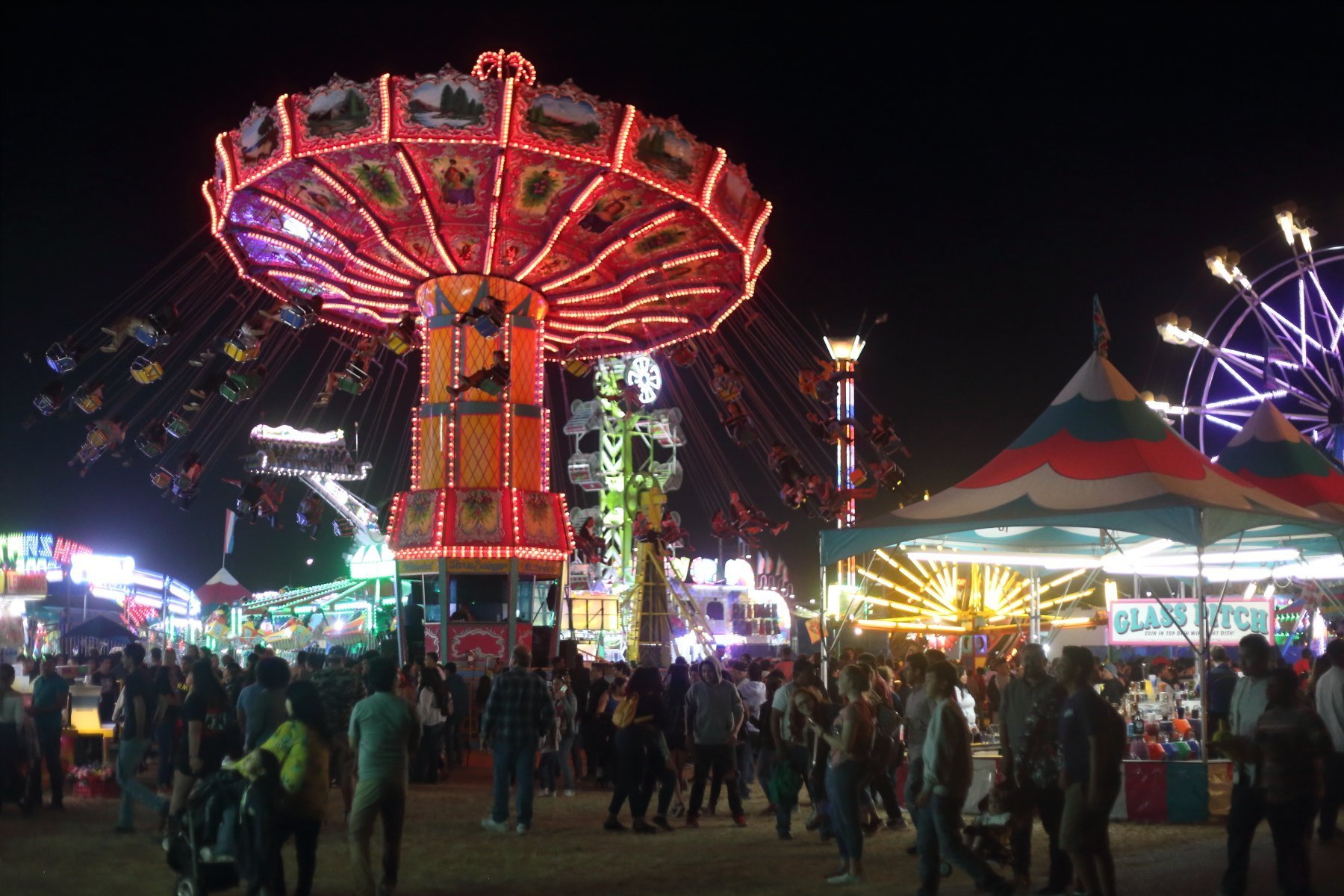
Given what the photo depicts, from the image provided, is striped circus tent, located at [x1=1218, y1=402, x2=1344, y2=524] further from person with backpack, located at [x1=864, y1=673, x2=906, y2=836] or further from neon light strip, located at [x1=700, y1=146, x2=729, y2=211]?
A: neon light strip, located at [x1=700, y1=146, x2=729, y2=211]

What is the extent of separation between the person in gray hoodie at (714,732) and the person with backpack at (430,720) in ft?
16.3

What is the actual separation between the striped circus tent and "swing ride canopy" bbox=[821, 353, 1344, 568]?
47.1 inches

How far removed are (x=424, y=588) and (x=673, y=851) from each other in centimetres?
1609

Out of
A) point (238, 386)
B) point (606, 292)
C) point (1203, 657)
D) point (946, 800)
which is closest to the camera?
point (946, 800)

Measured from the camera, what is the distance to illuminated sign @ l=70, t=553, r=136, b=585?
6034 centimetres

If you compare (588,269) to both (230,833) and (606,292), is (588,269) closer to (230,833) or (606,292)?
(606,292)

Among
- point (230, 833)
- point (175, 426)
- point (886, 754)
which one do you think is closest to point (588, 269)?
point (175, 426)

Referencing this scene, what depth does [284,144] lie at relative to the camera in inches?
917

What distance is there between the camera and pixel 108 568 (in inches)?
2525

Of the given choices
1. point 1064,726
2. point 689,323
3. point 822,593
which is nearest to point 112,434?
point 689,323

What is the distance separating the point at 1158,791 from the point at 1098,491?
304 centimetres

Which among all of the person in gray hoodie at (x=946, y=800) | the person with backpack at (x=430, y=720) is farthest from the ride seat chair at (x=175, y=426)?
the person in gray hoodie at (x=946, y=800)

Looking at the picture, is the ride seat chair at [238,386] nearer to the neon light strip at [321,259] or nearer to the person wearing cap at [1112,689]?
the neon light strip at [321,259]

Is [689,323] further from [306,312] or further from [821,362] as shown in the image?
[306,312]
